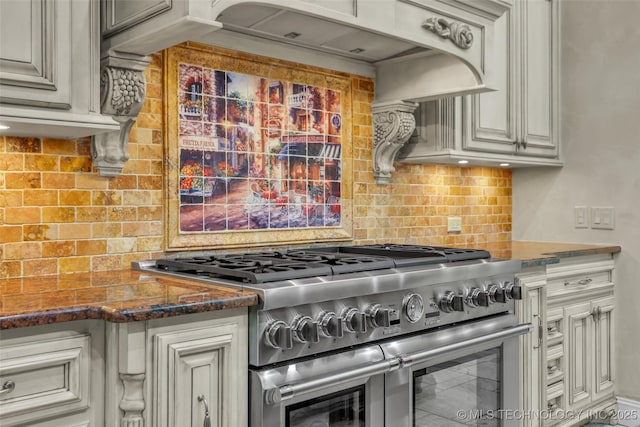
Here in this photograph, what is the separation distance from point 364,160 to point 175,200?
103cm

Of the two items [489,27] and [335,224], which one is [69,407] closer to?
[335,224]

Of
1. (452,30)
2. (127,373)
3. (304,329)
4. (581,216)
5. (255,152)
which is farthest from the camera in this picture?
(581,216)

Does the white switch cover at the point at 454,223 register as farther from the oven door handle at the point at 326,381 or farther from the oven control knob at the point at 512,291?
the oven door handle at the point at 326,381

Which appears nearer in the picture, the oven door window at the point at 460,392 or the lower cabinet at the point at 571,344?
the oven door window at the point at 460,392

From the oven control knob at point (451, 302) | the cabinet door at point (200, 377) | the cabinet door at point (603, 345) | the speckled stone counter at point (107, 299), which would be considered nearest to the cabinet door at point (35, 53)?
the speckled stone counter at point (107, 299)

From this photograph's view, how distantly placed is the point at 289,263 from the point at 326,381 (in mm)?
434

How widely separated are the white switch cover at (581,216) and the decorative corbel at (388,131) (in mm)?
1259

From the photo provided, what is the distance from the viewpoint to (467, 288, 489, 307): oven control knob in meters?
2.17

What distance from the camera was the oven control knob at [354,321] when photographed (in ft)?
5.68

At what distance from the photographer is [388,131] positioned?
2818 mm

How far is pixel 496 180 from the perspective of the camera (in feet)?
12.0

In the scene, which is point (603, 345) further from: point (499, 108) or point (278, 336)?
point (278, 336)

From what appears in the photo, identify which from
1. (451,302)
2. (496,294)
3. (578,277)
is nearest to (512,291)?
(496,294)

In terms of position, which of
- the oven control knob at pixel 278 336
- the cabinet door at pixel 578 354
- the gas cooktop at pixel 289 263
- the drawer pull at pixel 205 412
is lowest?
the cabinet door at pixel 578 354
